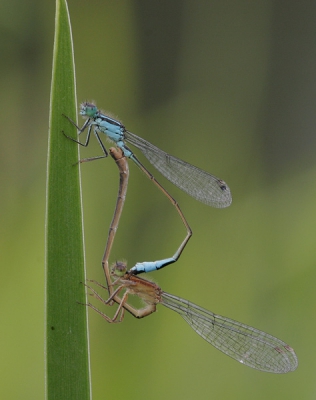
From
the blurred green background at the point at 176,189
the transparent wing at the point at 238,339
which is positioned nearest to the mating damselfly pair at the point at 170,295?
the transparent wing at the point at 238,339

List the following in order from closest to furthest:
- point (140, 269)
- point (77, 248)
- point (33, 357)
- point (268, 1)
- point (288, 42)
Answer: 1. point (77, 248)
2. point (33, 357)
3. point (140, 269)
4. point (268, 1)
5. point (288, 42)

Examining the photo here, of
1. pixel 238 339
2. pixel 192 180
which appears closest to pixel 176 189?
pixel 192 180

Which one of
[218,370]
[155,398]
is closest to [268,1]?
[218,370]

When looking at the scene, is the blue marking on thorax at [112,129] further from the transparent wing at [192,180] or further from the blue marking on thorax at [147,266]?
the blue marking on thorax at [147,266]

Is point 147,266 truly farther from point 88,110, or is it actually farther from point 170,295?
point 88,110

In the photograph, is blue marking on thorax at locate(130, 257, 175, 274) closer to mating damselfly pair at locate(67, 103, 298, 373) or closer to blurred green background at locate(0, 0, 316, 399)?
mating damselfly pair at locate(67, 103, 298, 373)

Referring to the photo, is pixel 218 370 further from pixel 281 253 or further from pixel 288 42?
pixel 288 42

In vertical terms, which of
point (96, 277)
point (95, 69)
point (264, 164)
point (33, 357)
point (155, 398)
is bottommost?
point (155, 398)
